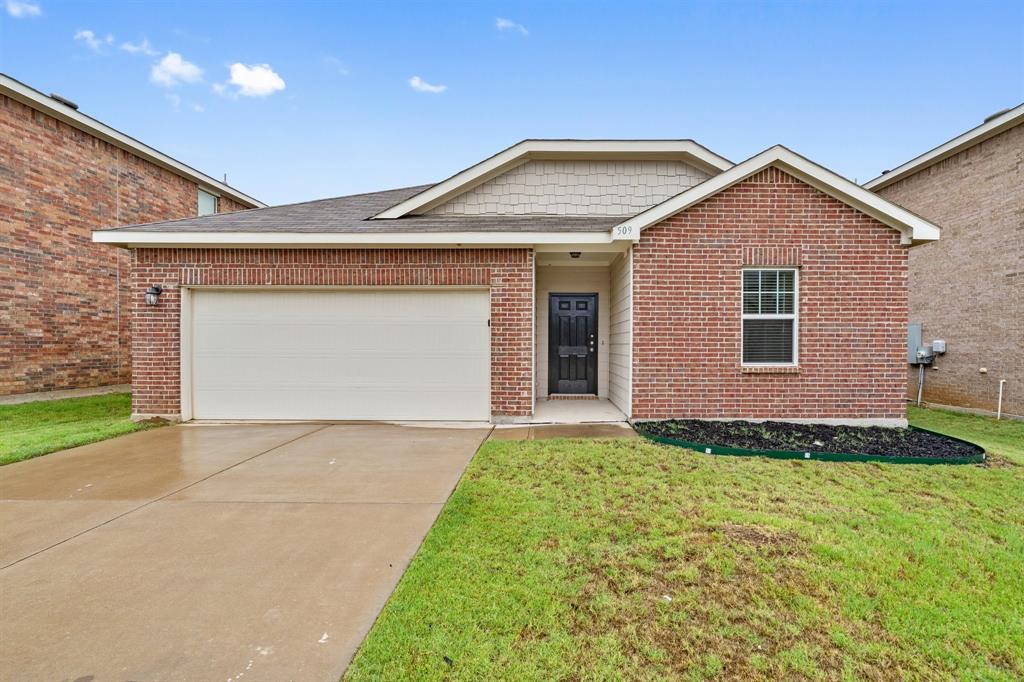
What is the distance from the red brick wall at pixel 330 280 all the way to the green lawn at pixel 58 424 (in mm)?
785

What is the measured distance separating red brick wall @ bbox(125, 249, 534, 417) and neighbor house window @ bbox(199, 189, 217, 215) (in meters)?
9.29

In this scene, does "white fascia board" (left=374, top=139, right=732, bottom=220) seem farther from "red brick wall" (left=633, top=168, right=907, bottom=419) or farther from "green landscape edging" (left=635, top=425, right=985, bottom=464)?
"green landscape edging" (left=635, top=425, right=985, bottom=464)

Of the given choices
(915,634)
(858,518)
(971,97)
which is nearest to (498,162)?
(858,518)

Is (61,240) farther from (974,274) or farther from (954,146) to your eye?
→ (974,274)

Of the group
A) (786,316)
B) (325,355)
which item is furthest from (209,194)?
(786,316)

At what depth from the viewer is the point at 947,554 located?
3.08 meters

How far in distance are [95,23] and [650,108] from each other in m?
17.1

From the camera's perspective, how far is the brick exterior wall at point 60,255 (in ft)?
33.3

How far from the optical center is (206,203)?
15648 mm

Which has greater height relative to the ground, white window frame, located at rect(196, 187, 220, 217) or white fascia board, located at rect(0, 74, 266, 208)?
white fascia board, located at rect(0, 74, 266, 208)

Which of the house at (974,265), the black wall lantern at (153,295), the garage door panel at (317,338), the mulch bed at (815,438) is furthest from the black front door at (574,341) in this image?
the house at (974,265)

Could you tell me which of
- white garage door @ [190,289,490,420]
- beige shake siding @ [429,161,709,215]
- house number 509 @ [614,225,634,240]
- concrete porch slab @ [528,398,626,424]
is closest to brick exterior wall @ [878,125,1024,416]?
beige shake siding @ [429,161,709,215]

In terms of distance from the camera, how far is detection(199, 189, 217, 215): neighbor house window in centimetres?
1538

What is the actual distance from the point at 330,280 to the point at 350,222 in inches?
47.3
